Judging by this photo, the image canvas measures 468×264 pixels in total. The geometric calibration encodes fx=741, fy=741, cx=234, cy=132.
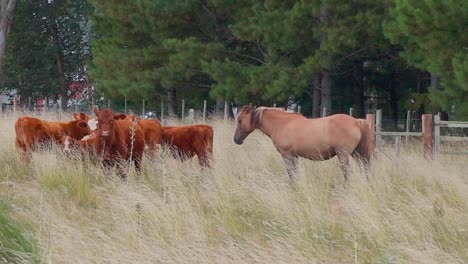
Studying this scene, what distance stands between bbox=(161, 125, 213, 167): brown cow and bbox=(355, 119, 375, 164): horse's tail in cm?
243

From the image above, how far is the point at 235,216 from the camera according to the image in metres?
7.49

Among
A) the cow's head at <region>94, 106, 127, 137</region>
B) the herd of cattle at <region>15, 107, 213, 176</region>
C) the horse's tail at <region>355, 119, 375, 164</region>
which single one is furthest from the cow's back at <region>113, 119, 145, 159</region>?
the horse's tail at <region>355, 119, 375, 164</region>

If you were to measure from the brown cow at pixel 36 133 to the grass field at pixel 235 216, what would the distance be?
4.33 ft

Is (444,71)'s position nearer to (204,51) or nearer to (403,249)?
(204,51)

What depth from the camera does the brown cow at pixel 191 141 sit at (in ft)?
38.8

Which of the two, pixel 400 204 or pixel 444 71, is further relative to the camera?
pixel 444 71

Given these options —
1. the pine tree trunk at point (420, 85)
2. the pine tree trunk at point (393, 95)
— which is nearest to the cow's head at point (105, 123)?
the pine tree trunk at point (420, 85)

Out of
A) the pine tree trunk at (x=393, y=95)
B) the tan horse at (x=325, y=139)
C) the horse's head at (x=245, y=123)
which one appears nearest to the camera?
the tan horse at (x=325, y=139)

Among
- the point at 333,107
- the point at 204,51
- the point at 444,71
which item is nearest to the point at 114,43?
the point at 204,51

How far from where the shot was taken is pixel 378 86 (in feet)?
95.5

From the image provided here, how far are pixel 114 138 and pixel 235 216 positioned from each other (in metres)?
3.36

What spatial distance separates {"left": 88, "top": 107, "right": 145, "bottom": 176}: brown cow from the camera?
10.1m

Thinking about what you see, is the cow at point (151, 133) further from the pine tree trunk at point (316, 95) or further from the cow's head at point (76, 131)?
the pine tree trunk at point (316, 95)

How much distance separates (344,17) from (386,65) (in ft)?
22.3
